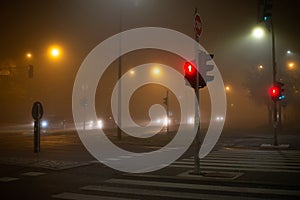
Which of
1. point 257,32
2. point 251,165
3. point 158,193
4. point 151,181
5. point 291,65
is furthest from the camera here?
point 291,65

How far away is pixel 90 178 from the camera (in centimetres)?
1093

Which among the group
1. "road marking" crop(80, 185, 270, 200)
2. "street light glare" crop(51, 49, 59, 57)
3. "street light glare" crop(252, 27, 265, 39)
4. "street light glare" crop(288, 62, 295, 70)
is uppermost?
"street light glare" crop(288, 62, 295, 70)

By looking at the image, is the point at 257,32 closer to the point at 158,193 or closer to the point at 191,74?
the point at 191,74

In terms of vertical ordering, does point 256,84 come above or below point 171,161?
above

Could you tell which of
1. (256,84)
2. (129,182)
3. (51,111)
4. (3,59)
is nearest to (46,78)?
(51,111)

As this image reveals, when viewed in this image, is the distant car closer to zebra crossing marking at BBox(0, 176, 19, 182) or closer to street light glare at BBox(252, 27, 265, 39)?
street light glare at BBox(252, 27, 265, 39)

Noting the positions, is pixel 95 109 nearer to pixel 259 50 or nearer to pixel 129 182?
A: pixel 259 50

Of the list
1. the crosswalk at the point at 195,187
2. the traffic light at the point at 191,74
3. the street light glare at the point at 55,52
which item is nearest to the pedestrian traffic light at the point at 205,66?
the traffic light at the point at 191,74

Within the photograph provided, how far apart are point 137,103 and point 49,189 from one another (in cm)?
7242

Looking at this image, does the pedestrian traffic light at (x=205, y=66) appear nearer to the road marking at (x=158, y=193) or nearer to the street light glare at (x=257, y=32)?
the road marking at (x=158, y=193)

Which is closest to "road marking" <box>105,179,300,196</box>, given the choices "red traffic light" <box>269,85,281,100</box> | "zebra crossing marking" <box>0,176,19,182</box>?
"zebra crossing marking" <box>0,176,19,182</box>

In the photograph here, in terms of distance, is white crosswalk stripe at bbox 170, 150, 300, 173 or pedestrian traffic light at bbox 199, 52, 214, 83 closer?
pedestrian traffic light at bbox 199, 52, 214, 83

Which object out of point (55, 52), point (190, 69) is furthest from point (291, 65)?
point (190, 69)

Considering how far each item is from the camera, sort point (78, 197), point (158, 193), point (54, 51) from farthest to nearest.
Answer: point (54, 51), point (158, 193), point (78, 197)
